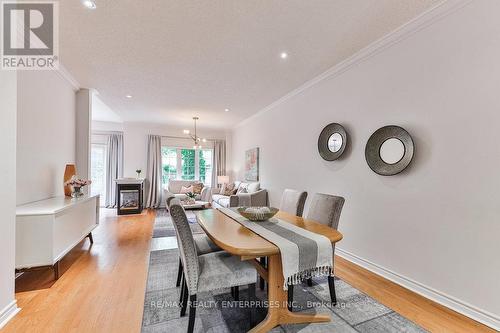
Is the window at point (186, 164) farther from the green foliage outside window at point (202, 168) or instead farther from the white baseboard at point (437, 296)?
the white baseboard at point (437, 296)

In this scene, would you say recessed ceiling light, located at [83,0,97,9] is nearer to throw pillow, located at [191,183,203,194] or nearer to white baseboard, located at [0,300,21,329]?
white baseboard, located at [0,300,21,329]

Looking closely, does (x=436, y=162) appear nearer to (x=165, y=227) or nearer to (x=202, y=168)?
(x=165, y=227)

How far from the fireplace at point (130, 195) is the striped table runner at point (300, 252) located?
5372 mm

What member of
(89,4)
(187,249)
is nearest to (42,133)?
(89,4)

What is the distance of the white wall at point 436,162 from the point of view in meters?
1.79

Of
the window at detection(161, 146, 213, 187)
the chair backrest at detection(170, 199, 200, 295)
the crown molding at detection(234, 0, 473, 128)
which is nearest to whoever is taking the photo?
the chair backrest at detection(170, 199, 200, 295)

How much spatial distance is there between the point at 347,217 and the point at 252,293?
160 cm

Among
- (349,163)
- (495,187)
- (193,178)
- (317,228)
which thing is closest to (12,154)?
(317,228)

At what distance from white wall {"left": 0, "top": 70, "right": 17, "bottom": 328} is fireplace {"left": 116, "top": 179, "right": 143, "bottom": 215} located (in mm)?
4423

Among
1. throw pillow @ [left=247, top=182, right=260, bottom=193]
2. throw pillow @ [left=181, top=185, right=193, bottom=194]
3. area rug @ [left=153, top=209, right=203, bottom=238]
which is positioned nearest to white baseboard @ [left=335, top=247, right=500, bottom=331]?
area rug @ [left=153, top=209, right=203, bottom=238]

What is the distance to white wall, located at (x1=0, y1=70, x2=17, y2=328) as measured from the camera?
5.65 ft

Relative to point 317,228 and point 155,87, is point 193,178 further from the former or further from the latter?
point 317,228

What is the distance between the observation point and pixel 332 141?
3262mm
